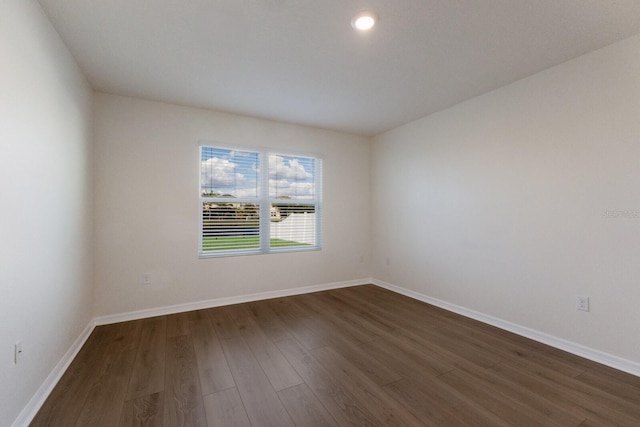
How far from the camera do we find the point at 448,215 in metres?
3.44

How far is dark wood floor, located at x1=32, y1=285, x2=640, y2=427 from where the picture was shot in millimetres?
1612

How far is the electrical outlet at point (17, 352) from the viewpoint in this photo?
1.46m

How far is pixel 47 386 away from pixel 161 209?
6.12ft

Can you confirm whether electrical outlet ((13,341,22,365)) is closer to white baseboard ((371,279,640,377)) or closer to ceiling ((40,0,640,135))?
ceiling ((40,0,640,135))

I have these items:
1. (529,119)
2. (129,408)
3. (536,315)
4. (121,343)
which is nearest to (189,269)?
(121,343)

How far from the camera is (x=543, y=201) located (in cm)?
254

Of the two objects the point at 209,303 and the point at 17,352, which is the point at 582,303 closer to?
the point at 209,303

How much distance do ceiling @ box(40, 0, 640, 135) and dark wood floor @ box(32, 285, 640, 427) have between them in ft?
8.29

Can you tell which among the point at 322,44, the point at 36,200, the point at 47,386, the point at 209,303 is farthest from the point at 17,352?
the point at 322,44

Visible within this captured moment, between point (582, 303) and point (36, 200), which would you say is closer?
point (36, 200)

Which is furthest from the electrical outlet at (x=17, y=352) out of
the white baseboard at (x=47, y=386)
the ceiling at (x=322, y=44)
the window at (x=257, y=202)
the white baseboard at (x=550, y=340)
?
the white baseboard at (x=550, y=340)

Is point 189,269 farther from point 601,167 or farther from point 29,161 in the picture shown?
point 601,167

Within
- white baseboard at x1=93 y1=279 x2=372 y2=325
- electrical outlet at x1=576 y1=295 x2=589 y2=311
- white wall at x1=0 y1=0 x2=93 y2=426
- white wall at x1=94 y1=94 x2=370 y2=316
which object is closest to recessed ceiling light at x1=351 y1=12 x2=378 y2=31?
white wall at x1=0 y1=0 x2=93 y2=426

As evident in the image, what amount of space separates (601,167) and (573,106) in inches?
22.8
